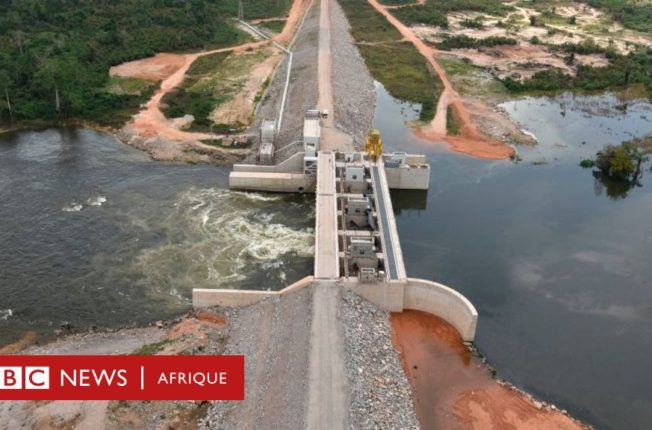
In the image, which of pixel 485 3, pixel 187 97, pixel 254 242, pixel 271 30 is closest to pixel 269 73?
pixel 187 97

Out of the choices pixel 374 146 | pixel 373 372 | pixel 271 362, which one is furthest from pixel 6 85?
pixel 373 372

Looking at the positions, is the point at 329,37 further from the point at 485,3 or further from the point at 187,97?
the point at 485,3

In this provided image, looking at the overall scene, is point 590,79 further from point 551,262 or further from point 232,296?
point 232,296

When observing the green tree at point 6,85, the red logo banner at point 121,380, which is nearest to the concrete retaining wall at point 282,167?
the red logo banner at point 121,380

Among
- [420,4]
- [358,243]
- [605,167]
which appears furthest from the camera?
[420,4]

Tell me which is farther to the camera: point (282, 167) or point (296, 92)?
point (296, 92)

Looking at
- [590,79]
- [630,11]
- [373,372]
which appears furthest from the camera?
[630,11]

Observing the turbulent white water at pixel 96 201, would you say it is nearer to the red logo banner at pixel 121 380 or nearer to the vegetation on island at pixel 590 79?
the red logo banner at pixel 121 380
